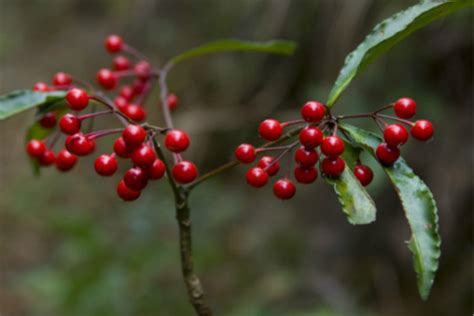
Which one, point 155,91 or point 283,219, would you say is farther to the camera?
point 155,91

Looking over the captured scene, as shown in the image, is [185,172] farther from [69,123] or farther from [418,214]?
[418,214]

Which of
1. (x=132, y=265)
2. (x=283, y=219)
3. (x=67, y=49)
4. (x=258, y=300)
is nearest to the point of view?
(x=132, y=265)

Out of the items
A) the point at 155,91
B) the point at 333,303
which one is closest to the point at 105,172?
the point at 333,303

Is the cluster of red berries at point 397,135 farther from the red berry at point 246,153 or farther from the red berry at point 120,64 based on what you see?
the red berry at point 120,64

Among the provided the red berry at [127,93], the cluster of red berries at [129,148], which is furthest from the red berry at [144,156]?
the red berry at [127,93]

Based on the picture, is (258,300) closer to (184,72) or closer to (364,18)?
(364,18)

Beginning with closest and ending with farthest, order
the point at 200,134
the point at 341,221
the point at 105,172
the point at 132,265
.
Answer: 1. the point at 105,172
2. the point at 132,265
3. the point at 341,221
4. the point at 200,134

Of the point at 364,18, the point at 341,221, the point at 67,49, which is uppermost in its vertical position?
the point at 67,49
